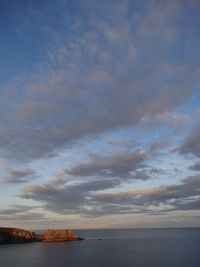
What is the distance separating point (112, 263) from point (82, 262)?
1262cm

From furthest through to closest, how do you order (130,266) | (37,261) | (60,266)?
(37,261) → (60,266) → (130,266)

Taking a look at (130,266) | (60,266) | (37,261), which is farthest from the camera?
(37,261)

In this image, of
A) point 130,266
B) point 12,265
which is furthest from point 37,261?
point 130,266

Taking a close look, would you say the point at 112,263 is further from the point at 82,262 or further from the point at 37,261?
the point at 37,261

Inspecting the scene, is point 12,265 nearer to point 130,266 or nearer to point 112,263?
point 112,263

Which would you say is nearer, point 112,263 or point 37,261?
point 112,263

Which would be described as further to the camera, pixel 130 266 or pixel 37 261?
pixel 37 261

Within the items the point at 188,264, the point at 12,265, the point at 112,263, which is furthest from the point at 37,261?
the point at 188,264

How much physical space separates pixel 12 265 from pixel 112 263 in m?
34.7

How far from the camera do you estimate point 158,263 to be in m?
103

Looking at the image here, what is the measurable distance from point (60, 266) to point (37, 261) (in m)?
18.3

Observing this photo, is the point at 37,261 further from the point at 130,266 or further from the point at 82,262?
the point at 130,266

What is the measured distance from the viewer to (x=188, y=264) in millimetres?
99500

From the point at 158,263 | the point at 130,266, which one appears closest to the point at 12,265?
the point at 130,266
